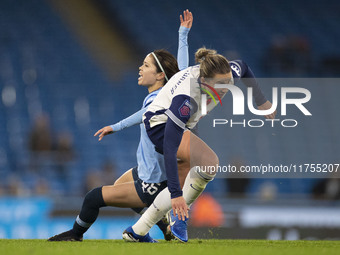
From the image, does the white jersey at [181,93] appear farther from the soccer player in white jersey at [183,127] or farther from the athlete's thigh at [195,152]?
the athlete's thigh at [195,152]

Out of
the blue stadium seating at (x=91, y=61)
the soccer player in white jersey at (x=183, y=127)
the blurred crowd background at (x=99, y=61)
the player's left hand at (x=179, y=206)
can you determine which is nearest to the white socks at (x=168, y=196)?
the soccer player in white jersey at (x=183, y=127)

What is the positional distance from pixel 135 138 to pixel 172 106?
780 centimetres

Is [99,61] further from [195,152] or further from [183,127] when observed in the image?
[183,127]

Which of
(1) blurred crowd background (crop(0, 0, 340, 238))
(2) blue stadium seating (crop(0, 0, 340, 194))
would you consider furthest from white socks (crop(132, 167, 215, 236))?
(2) blue stadium seating (crop(0, 0, 340, 194))

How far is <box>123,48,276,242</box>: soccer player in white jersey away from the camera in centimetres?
414

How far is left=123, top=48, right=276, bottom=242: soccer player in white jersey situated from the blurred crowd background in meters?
5.41

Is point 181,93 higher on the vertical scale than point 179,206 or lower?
higher

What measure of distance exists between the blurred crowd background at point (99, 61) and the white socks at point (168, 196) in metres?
5.34

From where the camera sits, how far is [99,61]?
532 inches

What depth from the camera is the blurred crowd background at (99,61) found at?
10.8 meters

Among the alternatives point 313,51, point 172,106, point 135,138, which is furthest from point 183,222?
point 313,51

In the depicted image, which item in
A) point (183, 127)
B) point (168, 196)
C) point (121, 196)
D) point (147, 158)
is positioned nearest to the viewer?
point (183, 127)

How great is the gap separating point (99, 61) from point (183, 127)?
31.4ft

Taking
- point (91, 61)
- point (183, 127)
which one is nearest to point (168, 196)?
point (183, 127)
